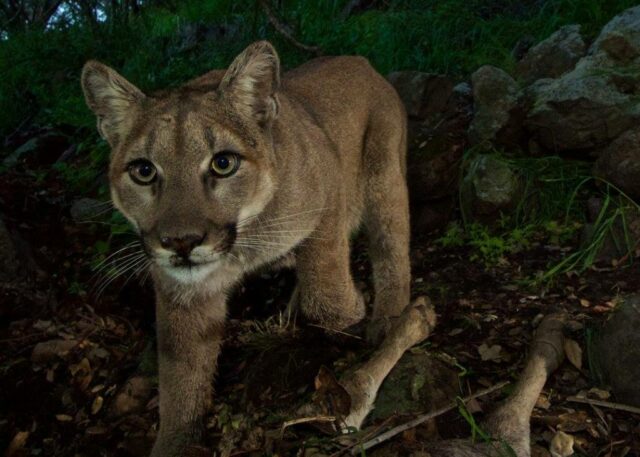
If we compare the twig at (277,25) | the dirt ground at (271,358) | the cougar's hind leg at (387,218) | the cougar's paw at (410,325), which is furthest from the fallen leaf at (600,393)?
the twig at (277,25)

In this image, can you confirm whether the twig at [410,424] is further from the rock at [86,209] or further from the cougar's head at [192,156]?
the rock at [86,209]

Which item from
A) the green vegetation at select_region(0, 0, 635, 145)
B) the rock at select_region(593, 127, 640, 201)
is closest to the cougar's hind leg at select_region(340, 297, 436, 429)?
the rock at select_region(593, 127, 640, 201)

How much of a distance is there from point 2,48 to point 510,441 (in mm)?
Answer: 8024

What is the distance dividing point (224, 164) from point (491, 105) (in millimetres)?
2294

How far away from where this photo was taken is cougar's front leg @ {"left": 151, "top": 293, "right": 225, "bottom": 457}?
2812 millimetres

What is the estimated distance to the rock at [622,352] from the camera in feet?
7.30

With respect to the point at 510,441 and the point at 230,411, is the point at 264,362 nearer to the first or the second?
the point at 230,411

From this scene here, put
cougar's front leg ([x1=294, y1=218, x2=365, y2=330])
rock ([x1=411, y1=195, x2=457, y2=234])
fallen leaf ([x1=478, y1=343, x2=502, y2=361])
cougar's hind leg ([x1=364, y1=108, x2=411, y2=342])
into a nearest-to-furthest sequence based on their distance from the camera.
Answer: fallen leaf ([x1=478, y1=343, x2=502, y2=361])
cougar's front leg ([x1=294, y1=218, x2=365, y2=330])
cougar's hind leg ([x1=364, y1=108, x2=411, y2=342])
rock ([x1=411, y1=195, x2=457, y2=234])

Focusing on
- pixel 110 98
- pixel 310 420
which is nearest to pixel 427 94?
pixel 110 98

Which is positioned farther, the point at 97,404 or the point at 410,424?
Result: the point at 97,404

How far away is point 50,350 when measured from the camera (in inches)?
143

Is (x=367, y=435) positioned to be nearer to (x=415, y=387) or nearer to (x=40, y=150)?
(x=415, y=387)

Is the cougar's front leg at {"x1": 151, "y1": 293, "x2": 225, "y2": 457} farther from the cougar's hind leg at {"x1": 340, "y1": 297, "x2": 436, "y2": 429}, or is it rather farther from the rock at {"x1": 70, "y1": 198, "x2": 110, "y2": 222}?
the rock at {"x1": 70, "y1": 198, "x2": 110, "y2": 222}

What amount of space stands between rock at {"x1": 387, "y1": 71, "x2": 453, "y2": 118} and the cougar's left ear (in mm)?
2291
